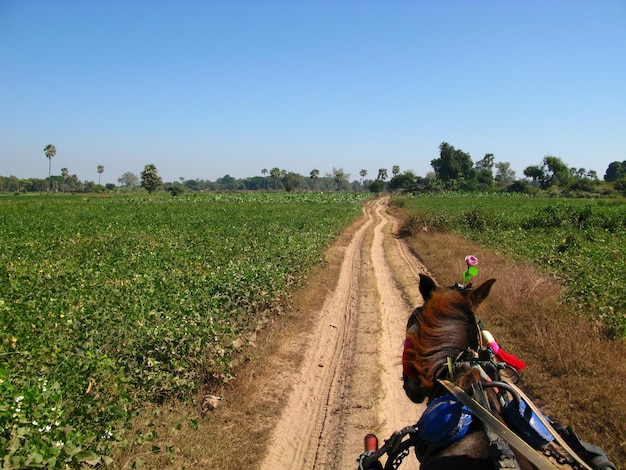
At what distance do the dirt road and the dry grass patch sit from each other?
202cm

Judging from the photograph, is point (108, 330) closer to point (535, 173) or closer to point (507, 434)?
point (507, 434)

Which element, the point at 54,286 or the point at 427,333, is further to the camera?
the point at 54,286

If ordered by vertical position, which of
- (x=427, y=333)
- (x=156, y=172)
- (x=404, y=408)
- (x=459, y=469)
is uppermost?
(x=156, y=172)

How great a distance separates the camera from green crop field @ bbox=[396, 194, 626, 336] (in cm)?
897

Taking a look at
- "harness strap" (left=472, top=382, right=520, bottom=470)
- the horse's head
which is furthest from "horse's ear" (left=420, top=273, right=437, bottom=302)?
"harness strap" (left=472, top=382, right=520, bottom=470)

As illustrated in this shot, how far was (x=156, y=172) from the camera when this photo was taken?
103875 millimetres

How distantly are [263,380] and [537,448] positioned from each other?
5452mm

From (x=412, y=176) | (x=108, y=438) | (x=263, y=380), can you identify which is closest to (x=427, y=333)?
(x=108, y=438)

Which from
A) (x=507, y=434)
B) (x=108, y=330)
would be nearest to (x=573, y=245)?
(x=108, y=330)

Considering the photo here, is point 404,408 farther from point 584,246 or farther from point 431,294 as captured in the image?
point 584,246

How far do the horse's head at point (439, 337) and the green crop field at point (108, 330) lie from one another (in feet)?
9.53

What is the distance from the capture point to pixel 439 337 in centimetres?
294

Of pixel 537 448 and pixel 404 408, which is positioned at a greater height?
pixel 537 448

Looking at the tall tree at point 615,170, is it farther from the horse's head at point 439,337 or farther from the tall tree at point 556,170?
the horse's head at point 439,337
